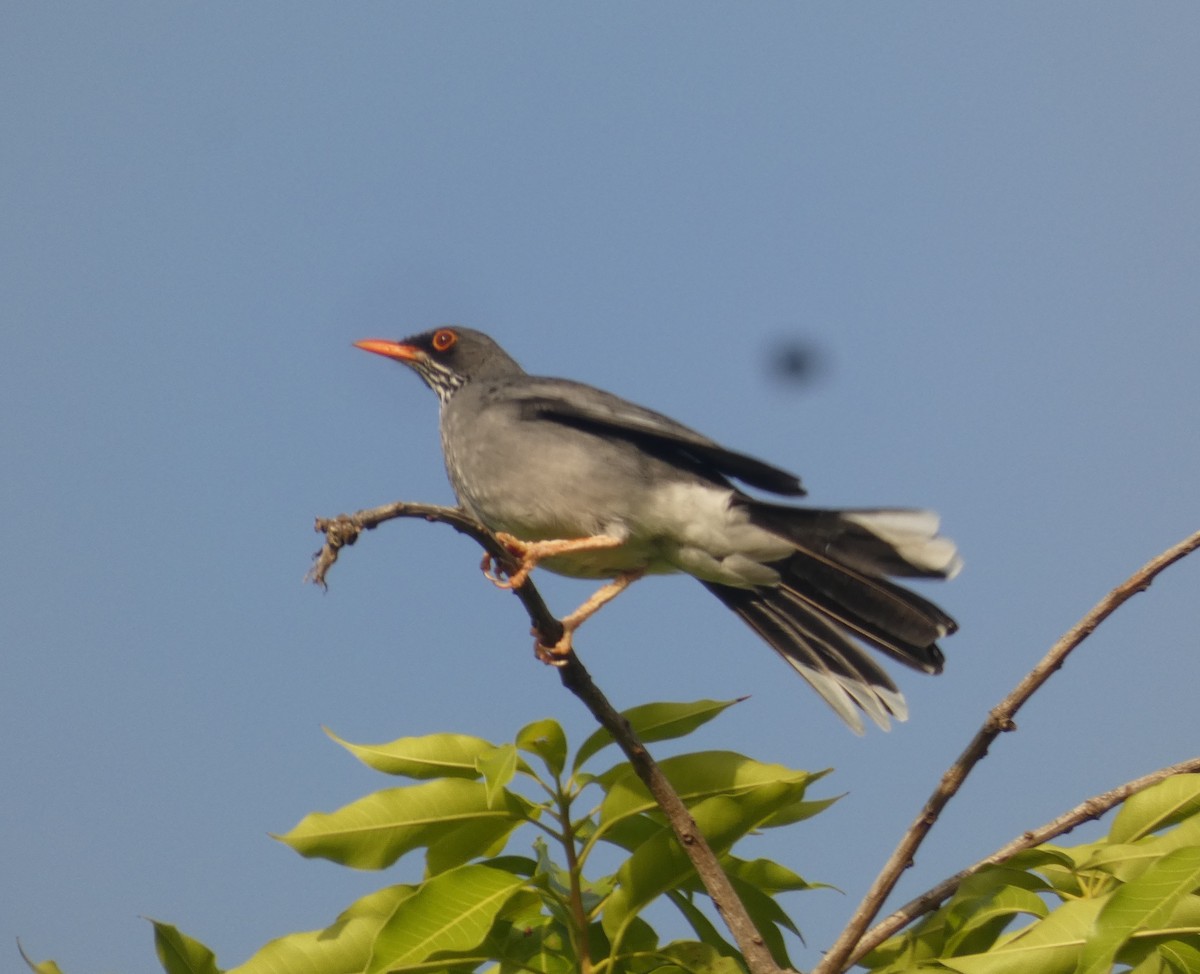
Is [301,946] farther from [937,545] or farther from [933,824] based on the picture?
[937,545]

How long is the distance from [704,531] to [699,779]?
2.20m

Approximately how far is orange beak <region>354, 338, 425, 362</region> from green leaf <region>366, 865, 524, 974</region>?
443 centimetres

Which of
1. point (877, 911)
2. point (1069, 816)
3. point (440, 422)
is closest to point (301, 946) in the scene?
point (877, 911)

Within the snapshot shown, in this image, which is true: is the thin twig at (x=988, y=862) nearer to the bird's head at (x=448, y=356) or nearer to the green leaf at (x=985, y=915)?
the green leaf at (x=985, y=915)

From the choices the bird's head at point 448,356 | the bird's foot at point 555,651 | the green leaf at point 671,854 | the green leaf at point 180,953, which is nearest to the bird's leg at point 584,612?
the bird's foot at point 555,651

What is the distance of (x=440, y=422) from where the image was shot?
6.22 meters

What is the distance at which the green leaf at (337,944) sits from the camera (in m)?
2.89

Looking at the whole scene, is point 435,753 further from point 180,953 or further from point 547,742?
point 180,953

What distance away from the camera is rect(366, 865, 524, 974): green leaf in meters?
2.72

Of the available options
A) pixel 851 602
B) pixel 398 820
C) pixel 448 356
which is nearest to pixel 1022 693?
pixel 398 820

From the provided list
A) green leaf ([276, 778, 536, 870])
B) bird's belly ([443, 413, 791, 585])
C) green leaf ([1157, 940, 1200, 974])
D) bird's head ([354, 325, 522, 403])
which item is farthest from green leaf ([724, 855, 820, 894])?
bird's head ([354, 325, 522, 403])

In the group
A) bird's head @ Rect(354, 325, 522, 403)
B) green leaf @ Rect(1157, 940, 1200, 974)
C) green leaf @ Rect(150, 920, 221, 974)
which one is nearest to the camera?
green leaf @ Rect(1157, 940, 1200, 974)

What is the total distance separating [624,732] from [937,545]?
218 centimetres

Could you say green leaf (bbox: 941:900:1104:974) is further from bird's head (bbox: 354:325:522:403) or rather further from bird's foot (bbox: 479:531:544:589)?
bird's head (bbox: 354:325:522:403)
